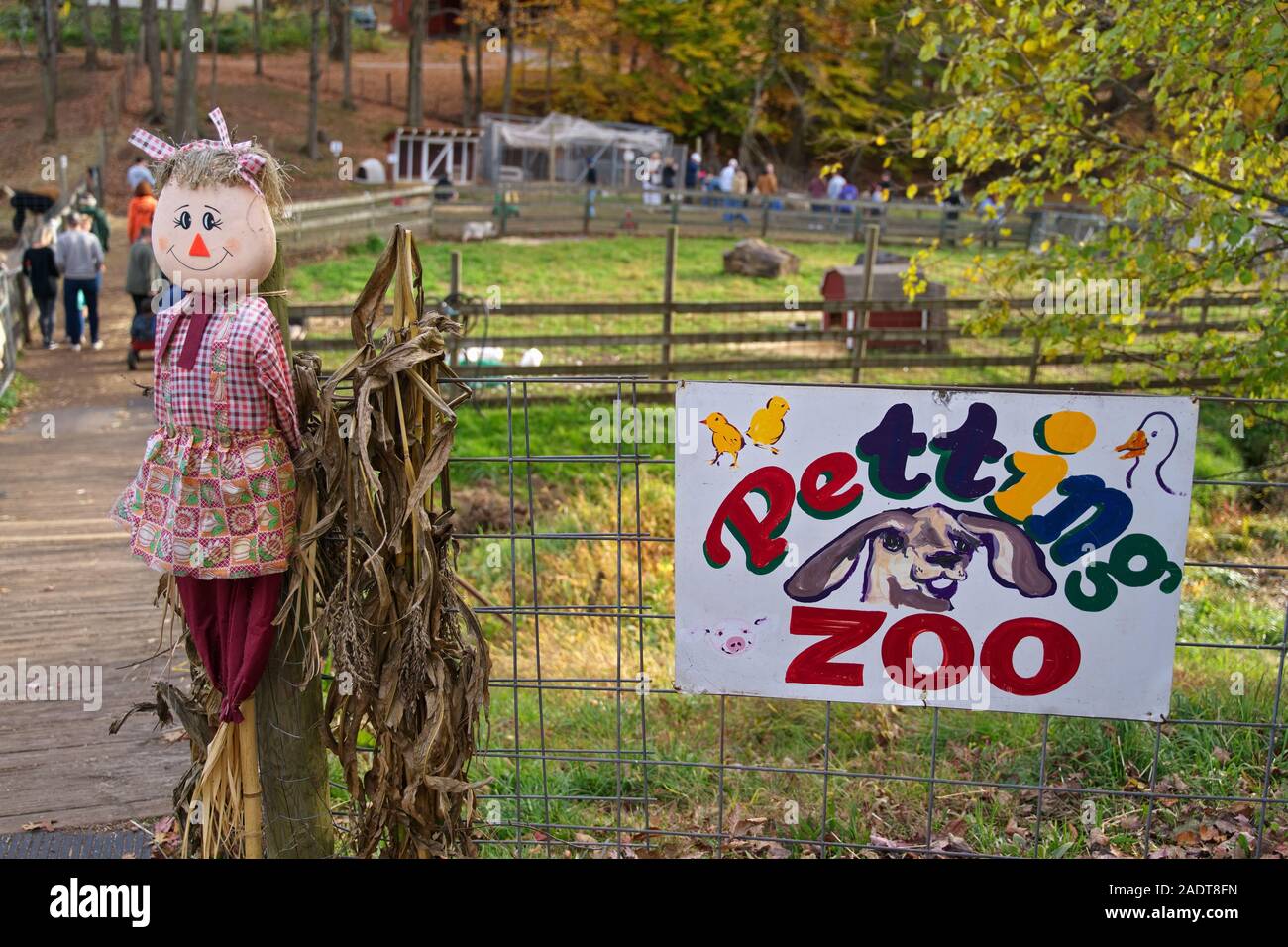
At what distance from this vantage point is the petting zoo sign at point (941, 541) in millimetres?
3400

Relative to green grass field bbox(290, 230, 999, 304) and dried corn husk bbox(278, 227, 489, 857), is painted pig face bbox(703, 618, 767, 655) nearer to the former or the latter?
dried corn husk bbox(278, 227, 489, 857)

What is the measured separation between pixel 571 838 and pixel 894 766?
154 cm

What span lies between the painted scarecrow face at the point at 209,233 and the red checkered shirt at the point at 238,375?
0.31 ft

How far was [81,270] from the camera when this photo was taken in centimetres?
1318

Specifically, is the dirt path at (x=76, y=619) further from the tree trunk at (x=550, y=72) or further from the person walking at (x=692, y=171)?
the tree trunk at (x=550, y=72)

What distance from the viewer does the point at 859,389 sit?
135 inches

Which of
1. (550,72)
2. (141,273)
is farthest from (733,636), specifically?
(550,72)

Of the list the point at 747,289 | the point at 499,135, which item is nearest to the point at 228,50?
the point at 499,135

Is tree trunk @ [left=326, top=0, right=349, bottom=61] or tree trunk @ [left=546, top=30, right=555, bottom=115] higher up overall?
tree trunk @ [left=326, top=0, right=349, bottom=61]

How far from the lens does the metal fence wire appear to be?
3717mm

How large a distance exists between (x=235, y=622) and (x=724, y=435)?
147 centimetres

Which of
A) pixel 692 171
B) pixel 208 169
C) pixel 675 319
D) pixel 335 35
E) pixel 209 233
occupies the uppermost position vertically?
pixel 335 35

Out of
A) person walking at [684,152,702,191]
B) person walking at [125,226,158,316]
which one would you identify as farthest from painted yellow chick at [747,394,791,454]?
person walking at [684,152,702,191]

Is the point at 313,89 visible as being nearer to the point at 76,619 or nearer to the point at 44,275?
the point at 44,275
